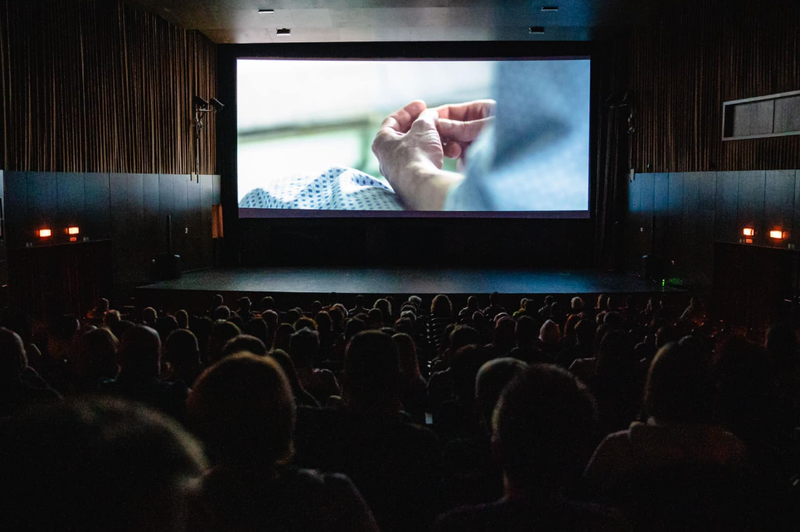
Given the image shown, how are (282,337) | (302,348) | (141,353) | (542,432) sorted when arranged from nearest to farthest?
(542,432) → (141,353) → (302,348) → (282,337)

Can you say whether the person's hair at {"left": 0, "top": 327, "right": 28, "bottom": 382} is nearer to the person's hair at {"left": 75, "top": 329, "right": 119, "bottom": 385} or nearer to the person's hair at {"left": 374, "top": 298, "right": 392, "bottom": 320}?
the person's hair at {"left": 75, "top": 329, "right": 119, "bottom": 385}

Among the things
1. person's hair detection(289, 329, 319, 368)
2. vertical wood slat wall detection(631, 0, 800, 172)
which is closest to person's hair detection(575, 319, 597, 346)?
person's hair detection(289, 329, 319, 368)

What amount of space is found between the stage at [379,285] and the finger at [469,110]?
314cm

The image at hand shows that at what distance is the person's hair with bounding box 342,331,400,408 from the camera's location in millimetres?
2418

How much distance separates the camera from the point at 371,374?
7.94 ft

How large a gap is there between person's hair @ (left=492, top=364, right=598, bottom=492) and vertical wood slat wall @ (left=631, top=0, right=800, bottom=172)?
8488mm

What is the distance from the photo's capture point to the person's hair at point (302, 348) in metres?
3.64

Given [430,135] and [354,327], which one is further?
[430,135]

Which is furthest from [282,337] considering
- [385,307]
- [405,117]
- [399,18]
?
[405,117]

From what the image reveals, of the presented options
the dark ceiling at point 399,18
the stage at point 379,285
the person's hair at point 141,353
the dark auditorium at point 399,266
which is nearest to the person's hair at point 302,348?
the dark auditorium at point 399,266

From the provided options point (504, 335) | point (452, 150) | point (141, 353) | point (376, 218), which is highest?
point (452, 150)

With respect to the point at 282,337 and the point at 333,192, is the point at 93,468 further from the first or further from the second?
the point at 333,192

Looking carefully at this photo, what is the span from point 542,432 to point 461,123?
14.0 m

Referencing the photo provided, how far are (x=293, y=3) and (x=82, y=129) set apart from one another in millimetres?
3811
